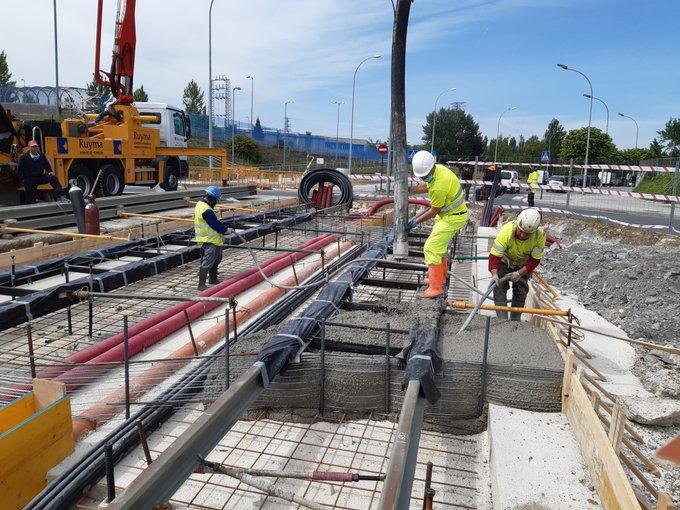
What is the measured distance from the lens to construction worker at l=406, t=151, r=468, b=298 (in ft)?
19.3

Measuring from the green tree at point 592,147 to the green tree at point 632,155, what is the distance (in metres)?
3.82

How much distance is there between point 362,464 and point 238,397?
1.02 metres

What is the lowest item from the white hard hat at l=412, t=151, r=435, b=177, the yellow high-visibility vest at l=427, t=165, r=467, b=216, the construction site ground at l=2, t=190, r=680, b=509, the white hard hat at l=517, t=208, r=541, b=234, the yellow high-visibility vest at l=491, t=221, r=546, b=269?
the construction site ground at l=2, t=190, r=680, b=509

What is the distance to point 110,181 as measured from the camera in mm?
16125

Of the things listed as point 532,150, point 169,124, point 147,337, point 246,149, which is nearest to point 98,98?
point 169,124

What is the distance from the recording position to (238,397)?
3492mm

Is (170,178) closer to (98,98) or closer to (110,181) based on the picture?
(110,181)

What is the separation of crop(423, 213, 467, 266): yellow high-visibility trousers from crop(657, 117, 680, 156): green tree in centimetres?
5464

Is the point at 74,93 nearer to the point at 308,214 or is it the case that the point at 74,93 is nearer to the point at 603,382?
the point at 308,214

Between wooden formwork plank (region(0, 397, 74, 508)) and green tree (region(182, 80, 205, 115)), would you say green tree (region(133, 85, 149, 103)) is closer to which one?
green tree (region(182, 80, 205, 115))

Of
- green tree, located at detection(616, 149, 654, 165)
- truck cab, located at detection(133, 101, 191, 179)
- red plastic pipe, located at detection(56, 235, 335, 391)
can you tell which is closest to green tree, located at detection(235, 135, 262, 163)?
truck cab, located at detection(133, 101, 191, 179)

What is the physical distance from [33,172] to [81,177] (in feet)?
9.18

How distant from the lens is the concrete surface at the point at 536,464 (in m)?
3.00

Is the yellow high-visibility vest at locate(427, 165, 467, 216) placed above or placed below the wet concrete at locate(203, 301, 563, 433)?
above
